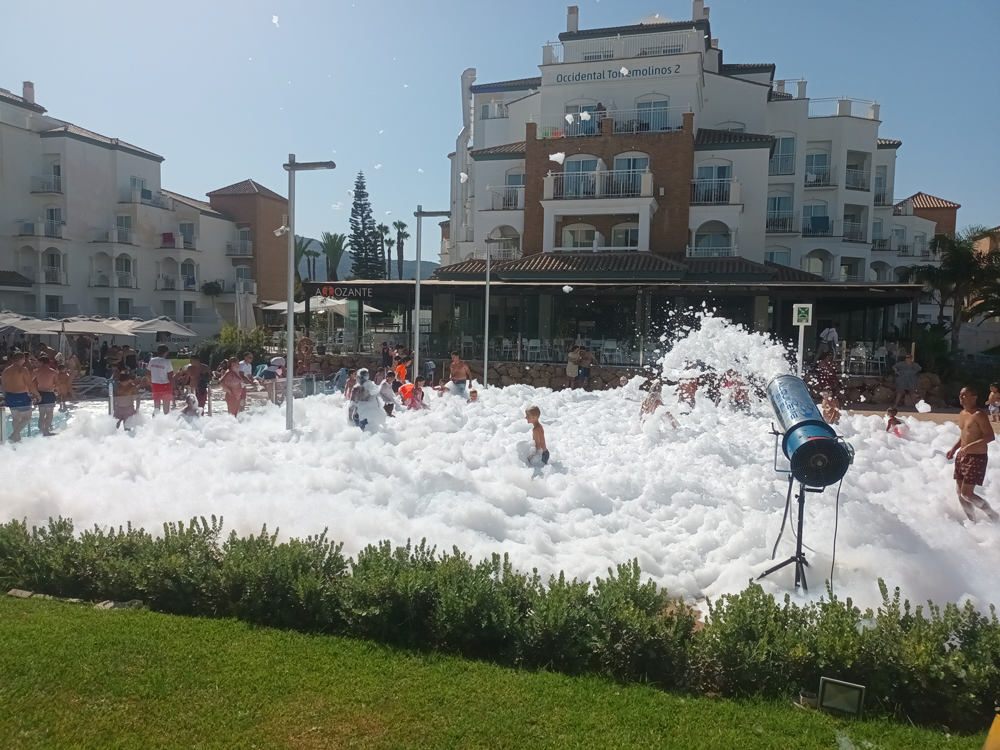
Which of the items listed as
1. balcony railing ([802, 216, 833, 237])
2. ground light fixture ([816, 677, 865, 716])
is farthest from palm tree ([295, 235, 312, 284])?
ground light fixture ([816, 677, 865, 716])

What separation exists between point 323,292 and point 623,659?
22.4 metres

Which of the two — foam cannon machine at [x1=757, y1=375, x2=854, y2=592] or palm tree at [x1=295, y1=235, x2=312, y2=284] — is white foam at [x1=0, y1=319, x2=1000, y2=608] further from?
palm tree at [x1=295, y1=235, x2=312, y2=284]

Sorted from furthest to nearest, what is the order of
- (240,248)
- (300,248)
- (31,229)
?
(300,248), (240,248), (31,229)

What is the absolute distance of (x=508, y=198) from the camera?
3281 cm

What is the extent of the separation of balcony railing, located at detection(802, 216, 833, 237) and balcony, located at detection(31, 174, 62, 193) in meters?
42.3

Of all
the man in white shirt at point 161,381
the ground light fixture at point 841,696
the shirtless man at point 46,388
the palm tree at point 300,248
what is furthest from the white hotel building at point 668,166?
the palm tree at point 300,248

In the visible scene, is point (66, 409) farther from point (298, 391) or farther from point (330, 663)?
point (330, 663)

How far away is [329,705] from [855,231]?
134 ft

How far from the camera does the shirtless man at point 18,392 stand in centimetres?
1128

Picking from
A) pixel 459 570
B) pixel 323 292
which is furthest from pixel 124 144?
pixel 459 570

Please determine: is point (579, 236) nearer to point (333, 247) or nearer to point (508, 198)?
point (508, 198)

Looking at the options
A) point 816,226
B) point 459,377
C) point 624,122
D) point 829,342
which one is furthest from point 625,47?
point 459,377

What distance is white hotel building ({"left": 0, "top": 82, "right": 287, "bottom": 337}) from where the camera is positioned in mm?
39906

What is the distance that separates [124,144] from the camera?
44.1 m
